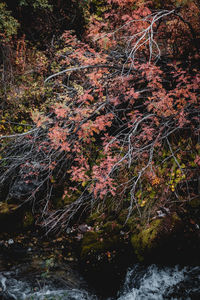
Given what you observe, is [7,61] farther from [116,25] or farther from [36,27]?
[116,25]

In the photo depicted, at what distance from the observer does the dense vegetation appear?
167 inches

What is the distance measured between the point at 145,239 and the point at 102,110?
3.56m

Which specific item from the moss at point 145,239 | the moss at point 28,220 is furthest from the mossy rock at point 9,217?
the moss at point 145,239

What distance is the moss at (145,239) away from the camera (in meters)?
4.16

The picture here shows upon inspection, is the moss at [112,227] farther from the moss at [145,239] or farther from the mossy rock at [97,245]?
the moss at [145,239]

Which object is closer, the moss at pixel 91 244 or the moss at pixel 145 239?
the moss at pixel 145 239

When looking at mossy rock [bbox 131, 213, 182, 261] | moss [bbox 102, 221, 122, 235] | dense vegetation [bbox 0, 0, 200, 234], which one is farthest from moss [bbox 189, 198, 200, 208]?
moss [bbox 102, 221, 122, 235]

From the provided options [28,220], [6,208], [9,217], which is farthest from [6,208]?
[28,220]

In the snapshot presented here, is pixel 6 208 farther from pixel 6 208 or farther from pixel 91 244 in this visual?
pixel 91 244

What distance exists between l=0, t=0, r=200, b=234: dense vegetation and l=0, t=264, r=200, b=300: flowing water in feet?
3.54

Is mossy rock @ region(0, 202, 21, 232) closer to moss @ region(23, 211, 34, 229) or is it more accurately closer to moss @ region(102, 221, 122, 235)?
moss @ region(23, 211, 34, 229)

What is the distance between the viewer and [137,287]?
13.0 feet

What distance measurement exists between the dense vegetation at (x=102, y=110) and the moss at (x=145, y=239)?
0.23m

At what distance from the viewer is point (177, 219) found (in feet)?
13.8
